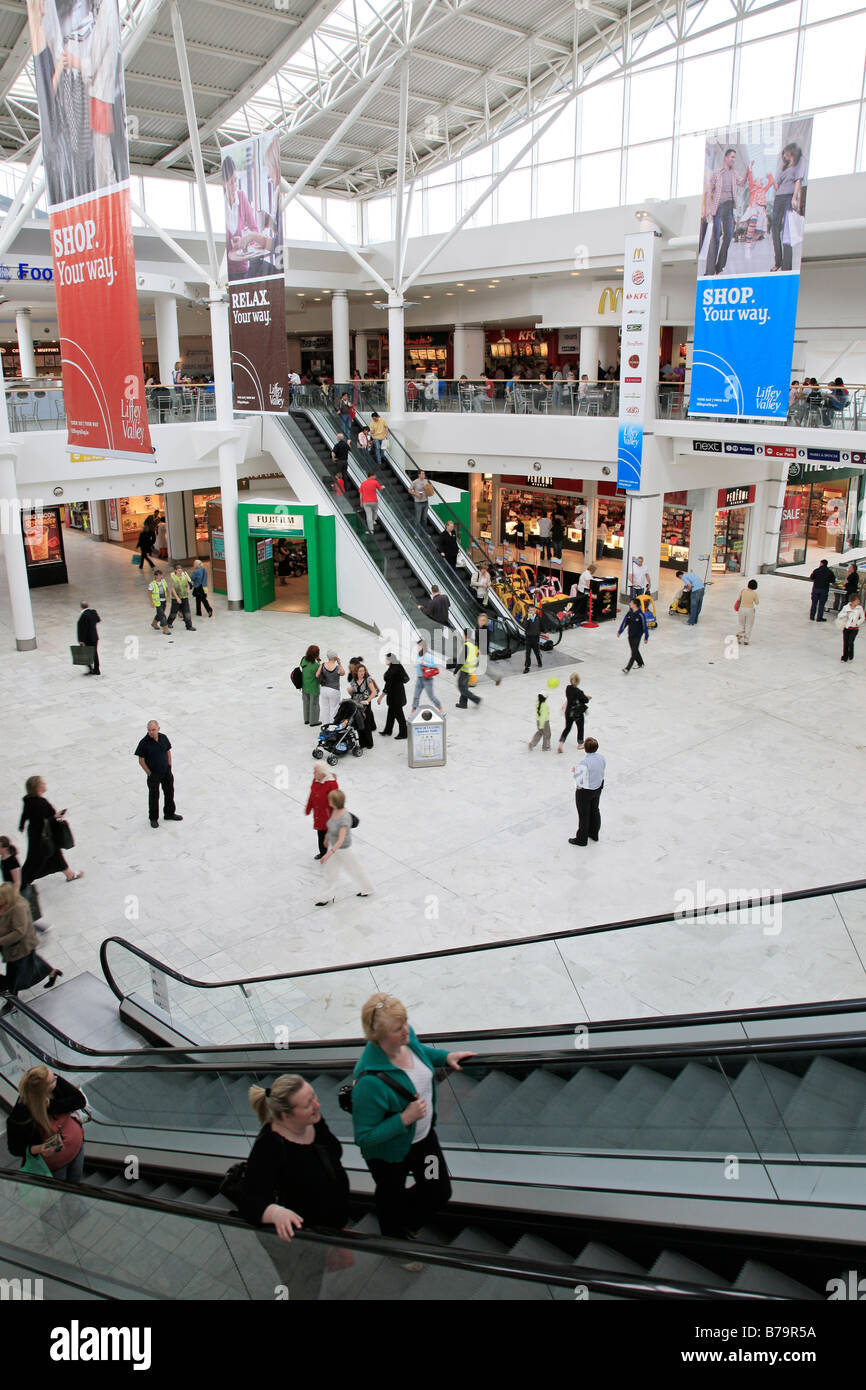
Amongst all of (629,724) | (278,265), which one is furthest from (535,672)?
(278,265)

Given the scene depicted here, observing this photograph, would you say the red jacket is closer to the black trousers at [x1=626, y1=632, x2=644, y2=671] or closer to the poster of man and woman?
the black trousers at [x1=626, y1=632, x2=644, y2=671]

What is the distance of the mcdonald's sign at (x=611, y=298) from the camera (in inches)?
1133

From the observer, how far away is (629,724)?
15195 millimetres

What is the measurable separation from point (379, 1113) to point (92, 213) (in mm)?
12182

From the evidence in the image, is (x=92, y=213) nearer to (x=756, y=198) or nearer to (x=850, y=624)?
(x=756, y=198)

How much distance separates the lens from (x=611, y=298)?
28.9 m

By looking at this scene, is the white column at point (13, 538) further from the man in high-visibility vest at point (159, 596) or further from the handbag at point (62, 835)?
the handbag at point (62, 835)

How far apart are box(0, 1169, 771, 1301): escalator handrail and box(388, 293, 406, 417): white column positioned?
2535 centimetres

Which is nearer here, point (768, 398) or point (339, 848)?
point (339, 848)

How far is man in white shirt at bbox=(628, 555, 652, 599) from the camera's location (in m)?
22.3

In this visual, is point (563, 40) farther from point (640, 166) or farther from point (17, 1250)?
point (17, 1250)

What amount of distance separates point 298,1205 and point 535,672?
1514 centimetres
